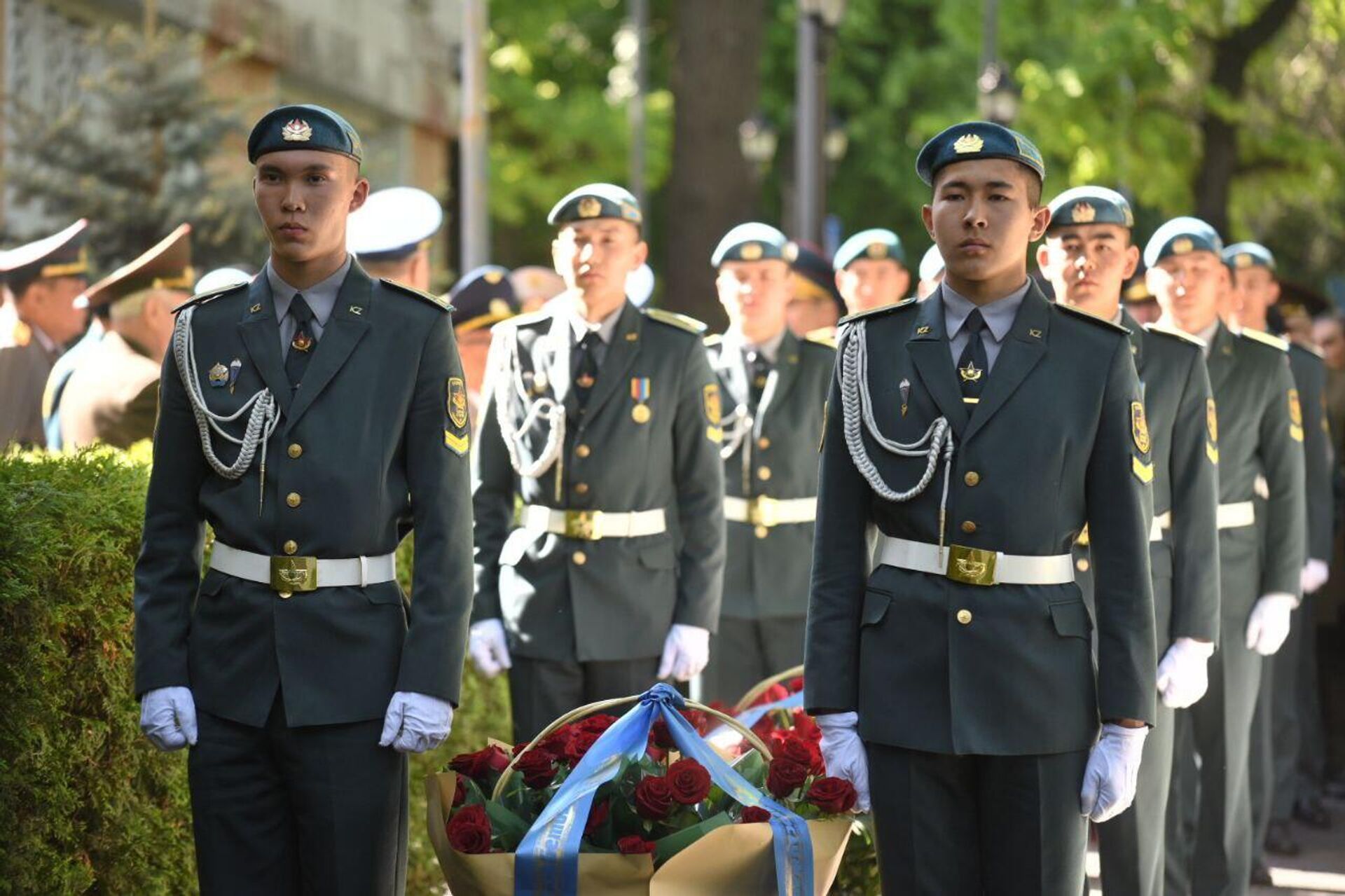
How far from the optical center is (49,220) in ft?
40.6

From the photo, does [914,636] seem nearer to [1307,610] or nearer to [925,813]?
[925,813]

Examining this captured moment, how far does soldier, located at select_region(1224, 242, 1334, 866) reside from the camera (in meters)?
7.84

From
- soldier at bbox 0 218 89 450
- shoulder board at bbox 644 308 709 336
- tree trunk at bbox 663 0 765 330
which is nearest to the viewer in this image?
shoulder board at bbox 644 308 709 336

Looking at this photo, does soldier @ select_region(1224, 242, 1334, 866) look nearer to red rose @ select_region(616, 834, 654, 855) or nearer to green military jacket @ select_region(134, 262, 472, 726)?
red rose @ select_region(616, 834, 654, 855)

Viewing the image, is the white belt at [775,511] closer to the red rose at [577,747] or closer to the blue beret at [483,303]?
the blue beret at [483,303]

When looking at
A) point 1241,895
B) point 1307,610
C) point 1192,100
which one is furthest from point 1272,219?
point 1241,895

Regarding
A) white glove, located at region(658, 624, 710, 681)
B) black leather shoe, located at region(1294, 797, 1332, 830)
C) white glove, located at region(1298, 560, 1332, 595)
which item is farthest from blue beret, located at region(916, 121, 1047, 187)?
black leather shoe, located at region(1294, 797, 1332, 830)

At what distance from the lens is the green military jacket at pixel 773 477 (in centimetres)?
798

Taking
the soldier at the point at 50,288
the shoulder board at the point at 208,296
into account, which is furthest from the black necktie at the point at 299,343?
the soldier at the point at 50,288

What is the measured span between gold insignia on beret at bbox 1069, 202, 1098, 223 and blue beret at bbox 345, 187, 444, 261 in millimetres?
2872

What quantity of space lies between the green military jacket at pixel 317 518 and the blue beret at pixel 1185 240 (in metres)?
3.50

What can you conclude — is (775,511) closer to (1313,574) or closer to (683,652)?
(683,652)

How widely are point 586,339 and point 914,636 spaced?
2468mm

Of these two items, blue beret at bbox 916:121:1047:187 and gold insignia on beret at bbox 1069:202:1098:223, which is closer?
blue beret at bbox 916:121:1047:187
